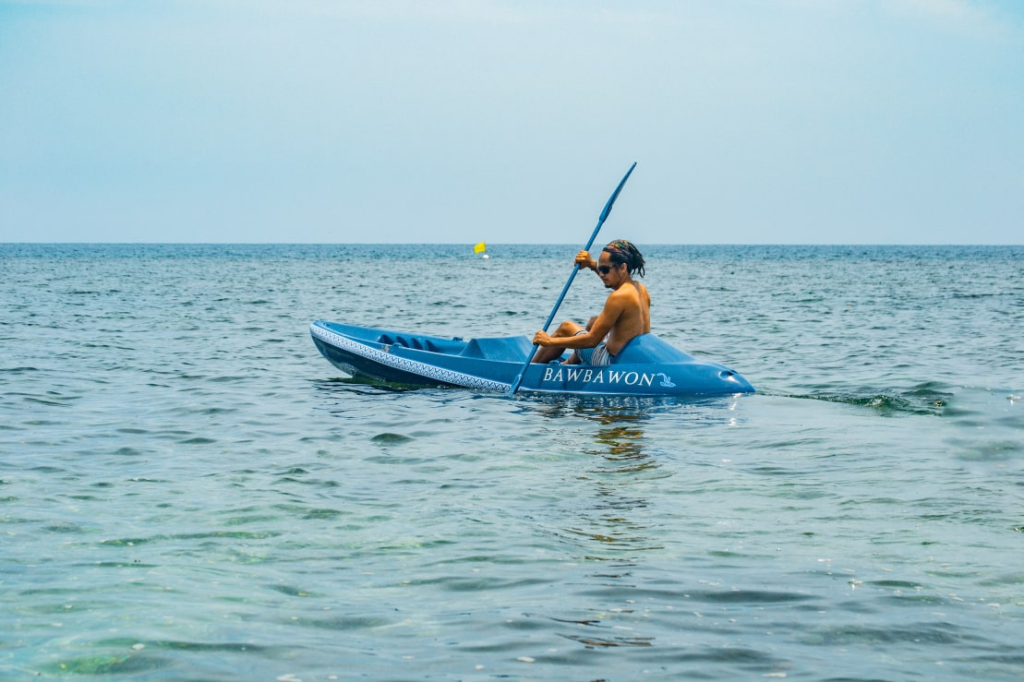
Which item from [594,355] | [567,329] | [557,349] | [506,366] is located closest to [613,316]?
[567,329]

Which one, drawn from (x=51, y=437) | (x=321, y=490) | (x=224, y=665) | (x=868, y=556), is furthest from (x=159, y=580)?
(x=51, y=437)

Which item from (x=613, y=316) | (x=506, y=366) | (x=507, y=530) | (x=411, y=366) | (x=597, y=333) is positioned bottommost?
(x=507, y=530)

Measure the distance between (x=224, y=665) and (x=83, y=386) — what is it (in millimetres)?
10157

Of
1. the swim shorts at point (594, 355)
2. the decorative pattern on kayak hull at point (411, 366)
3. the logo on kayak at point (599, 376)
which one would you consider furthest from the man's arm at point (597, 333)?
the decorative pattern on kayak hull at point (411, 366)

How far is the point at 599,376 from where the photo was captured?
1220 cm

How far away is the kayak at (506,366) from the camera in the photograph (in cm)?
1205

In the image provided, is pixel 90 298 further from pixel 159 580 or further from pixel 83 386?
pixel 159 580

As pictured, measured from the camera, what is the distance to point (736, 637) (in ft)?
14.7

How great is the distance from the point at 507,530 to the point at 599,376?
6.00 metres

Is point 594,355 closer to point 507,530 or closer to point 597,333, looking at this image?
point 597,333

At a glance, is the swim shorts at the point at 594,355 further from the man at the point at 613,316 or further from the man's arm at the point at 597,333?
the man's arm at the point at 597,333

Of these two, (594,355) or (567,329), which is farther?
(594,355)

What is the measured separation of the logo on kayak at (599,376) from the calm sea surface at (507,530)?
340mm

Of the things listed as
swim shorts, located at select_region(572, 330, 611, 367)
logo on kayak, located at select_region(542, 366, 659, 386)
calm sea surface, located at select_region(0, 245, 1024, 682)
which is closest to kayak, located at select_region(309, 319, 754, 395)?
logo on kayak, located at select_region(542, 366, 659, 386)
